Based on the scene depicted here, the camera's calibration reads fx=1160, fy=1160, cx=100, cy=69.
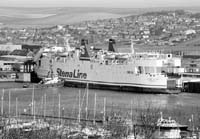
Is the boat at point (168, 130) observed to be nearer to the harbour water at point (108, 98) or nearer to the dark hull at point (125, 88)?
the harbour water at point (108, 98)

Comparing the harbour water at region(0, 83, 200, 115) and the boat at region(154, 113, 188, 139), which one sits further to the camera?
the harbour water at region(0, 83, 200, 115)

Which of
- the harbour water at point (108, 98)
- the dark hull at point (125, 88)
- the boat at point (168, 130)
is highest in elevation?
the boat at point (168, 130)

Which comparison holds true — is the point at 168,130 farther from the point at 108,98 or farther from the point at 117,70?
the point at 117,70

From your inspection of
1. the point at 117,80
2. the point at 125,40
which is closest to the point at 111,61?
the point at 117,80

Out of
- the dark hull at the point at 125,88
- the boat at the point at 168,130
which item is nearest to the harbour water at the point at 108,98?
the dark hull at the point at 125,88

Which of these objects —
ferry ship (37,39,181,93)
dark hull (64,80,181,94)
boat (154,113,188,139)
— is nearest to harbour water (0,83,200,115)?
dark hull (64,80,181,94)

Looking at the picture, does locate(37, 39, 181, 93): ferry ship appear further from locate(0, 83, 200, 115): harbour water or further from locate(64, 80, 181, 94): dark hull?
locate(0, 83, 200, 115): harbour water

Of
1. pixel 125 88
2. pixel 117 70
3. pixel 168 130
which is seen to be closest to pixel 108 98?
pixel 125 88

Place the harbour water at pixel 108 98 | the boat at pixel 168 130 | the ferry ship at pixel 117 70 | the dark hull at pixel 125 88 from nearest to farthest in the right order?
the boat at pixel 168 130 < the harbour water at pixel 108 98 < the dark hull at pixel 125 88 < the ferry ship at pixel 117 70
